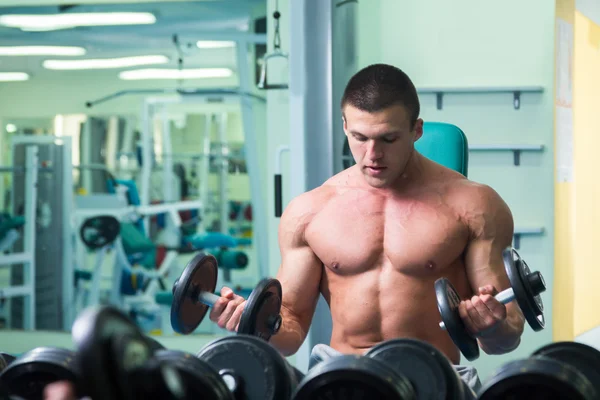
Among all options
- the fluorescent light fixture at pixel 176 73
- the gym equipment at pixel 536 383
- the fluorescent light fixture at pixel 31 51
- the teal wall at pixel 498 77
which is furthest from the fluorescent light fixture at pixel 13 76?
the gym equipment at pixel 536 383

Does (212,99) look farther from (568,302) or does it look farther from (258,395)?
(258,395)

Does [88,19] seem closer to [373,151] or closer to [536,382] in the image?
[373,151]

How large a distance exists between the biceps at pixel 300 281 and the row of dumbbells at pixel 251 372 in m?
0.76

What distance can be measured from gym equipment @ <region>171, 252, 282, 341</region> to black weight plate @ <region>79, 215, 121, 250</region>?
343 centimetres

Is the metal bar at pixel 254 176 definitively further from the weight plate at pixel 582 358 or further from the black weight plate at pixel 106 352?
the black weight plate at pixel 106 352

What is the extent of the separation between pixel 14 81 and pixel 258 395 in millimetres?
4594

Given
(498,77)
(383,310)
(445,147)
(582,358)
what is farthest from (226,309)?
(498,77)

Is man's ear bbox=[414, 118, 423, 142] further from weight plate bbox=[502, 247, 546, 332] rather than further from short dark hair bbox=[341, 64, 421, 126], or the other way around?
weight plate bbox=[502, 247, 546, 332]

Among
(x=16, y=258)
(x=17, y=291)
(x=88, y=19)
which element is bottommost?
(x=17, y=291)

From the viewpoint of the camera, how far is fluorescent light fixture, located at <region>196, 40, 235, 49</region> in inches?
191

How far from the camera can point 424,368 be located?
103 cm

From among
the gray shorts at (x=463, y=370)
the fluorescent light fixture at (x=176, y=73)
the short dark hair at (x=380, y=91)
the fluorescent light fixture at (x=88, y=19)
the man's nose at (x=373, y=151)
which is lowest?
the gray shorts at (x=463, y=370)

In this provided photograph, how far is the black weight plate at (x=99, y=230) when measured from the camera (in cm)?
493

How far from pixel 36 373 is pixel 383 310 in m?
0.98
